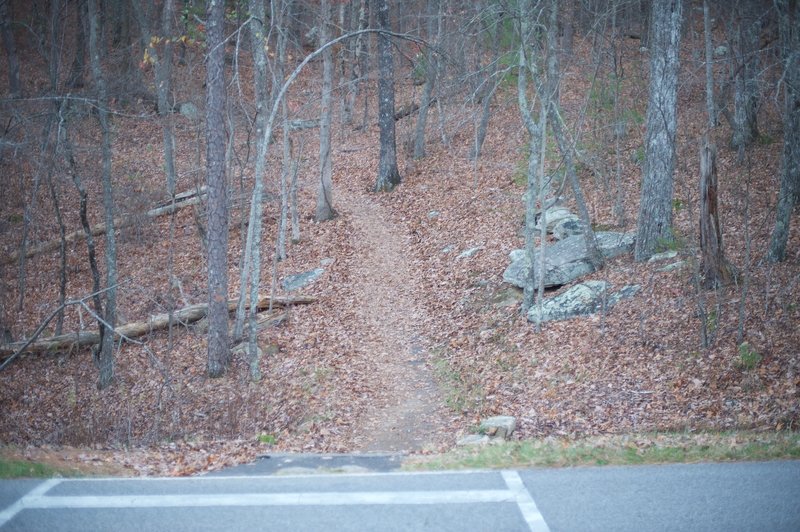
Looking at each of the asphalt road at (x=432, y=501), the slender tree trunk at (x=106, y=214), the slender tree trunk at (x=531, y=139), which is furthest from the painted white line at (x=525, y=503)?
the slender tree trunk at (x=106, y=214)

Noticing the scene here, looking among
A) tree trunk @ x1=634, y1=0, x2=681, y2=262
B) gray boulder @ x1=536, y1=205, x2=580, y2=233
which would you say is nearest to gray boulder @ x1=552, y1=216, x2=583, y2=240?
gray boulder @ x1=536, y1=205, x2=580, y2=233

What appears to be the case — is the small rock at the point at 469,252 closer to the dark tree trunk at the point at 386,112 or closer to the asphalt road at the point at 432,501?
the dark tree trunk at the point at 386,112

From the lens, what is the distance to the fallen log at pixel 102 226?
69.3 feet

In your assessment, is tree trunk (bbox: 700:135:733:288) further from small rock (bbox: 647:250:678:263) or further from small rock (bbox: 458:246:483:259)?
small rock (bbox: 458:246:483:259)

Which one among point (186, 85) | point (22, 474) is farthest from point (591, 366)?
point (186, 85)

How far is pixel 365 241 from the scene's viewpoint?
20359 millimetres

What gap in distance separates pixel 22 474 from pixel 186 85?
1064 inches

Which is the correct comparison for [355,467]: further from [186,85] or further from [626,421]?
[186,85]

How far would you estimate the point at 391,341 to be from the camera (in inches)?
581

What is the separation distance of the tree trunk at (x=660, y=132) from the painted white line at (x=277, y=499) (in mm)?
9323

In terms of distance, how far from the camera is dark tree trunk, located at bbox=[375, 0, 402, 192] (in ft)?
72.7

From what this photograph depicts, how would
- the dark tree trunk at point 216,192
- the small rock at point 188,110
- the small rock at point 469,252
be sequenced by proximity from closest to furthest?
the dark tree trunk at point 216,192 < the small rock at point 469,252 < the small rock at point 188,110

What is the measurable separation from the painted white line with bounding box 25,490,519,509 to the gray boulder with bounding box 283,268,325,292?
39.5ft

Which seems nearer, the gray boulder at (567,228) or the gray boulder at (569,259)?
the gray boulder at (569,259)
